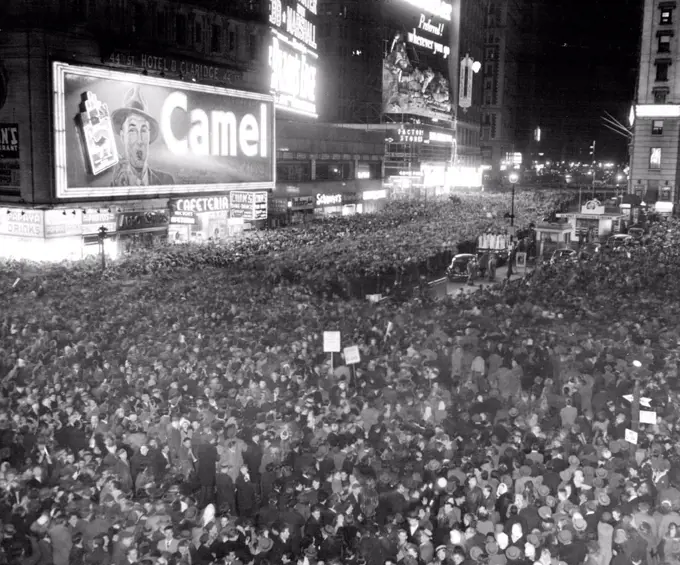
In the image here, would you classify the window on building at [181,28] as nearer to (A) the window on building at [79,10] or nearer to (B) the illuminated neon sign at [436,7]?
(A) the window on building at [79,10]

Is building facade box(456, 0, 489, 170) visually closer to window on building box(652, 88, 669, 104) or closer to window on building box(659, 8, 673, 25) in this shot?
window on building box(659, 8, 673, 25)

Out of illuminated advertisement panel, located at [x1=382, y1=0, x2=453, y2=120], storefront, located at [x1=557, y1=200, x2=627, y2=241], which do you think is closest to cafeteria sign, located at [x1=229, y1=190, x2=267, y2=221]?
storefront, located at [x1=557, y1=200, x2=627, y2=241]

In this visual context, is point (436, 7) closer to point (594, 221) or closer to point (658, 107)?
point (658, 107)

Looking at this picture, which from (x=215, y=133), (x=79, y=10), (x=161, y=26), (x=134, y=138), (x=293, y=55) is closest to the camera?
(x=79, y=10)

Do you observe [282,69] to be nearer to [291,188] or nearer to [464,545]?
[291,188]

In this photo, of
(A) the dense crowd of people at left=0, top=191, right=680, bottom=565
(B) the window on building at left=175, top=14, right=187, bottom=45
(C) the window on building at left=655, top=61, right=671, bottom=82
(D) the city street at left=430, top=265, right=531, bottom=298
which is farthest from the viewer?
(C) the window on building at left=655, top=61, right=671, bottom=82

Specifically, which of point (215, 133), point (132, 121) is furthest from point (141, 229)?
point (215, 133)
